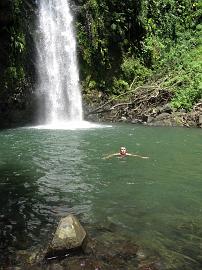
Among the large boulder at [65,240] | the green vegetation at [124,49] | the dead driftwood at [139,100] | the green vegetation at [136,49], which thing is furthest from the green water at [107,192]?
the green vegetation at [136,49]

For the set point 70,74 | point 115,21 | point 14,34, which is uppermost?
point 115,21

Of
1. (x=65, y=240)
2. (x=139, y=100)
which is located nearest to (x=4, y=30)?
(x=139, y=100)

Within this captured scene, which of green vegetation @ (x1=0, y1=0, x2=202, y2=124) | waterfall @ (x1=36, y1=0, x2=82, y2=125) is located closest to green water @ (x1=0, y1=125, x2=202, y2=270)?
green vegetation @ (x1=0, y1=0, x2=202, y2=124)

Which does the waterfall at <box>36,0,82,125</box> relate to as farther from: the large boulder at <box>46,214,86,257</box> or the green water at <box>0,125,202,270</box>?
the large boulder at <box>46,214,86,257</box>

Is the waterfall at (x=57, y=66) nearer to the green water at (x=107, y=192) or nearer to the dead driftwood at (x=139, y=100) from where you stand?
the dead driftwood at (x=139, y=100)

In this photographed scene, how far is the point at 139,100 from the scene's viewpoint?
28531 millimetres

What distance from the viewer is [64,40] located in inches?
1176

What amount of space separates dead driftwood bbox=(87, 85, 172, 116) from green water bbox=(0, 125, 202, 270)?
29.3 feet

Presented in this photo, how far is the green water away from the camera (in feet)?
26.5

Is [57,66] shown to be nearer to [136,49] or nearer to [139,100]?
[139,100]

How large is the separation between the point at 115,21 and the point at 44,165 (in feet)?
64.2

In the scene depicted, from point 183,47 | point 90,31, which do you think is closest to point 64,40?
point 90,31

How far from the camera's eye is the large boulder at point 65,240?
7.28 metres

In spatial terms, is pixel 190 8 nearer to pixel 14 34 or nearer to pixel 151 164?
pixel 14 34
